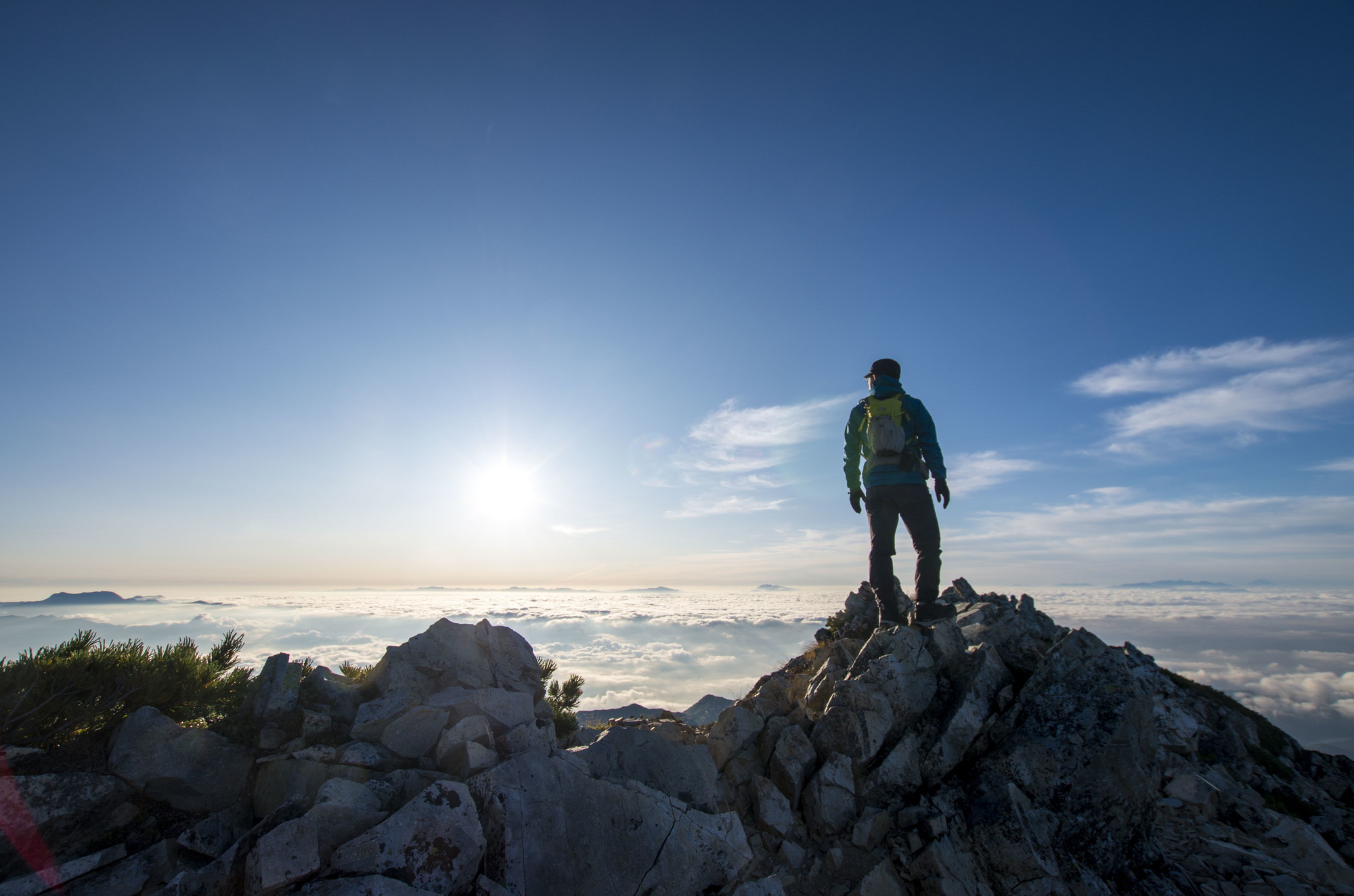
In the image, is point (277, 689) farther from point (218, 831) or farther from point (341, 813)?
point (341, 813)

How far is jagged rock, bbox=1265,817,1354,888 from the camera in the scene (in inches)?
302

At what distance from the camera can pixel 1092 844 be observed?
8203 millimetres

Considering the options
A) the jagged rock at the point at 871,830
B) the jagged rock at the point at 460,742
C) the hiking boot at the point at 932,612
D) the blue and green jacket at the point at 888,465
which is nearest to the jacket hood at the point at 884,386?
the blue and green jacket at the point at 888,465

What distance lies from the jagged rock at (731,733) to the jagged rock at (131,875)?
7429 mm

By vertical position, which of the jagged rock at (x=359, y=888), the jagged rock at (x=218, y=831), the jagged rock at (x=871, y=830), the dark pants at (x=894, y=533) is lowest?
the jagged rock at (x=871, y=830)

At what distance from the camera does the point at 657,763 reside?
9.26 m

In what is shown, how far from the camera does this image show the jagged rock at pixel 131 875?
6.08 meters

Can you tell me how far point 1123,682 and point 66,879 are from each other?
1461 cm

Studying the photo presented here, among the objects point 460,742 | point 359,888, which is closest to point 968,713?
point 460,742

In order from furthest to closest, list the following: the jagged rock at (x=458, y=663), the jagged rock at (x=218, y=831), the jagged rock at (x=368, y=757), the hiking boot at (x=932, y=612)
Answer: the hiking boot at (x=932, y=612) < the jagged rock at (x=458, y=663) < the jagged rock at (x=368, y=757) < the jagged rock at (x=218, y=831)

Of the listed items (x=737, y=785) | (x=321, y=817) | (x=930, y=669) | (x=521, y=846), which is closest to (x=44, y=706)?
(x=321, y=817)

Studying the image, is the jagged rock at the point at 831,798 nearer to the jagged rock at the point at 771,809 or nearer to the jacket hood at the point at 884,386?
the jagged rock at the point at 771,809

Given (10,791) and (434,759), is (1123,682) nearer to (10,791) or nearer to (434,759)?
(434,759)

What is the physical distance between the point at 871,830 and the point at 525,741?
5622 millimetres
